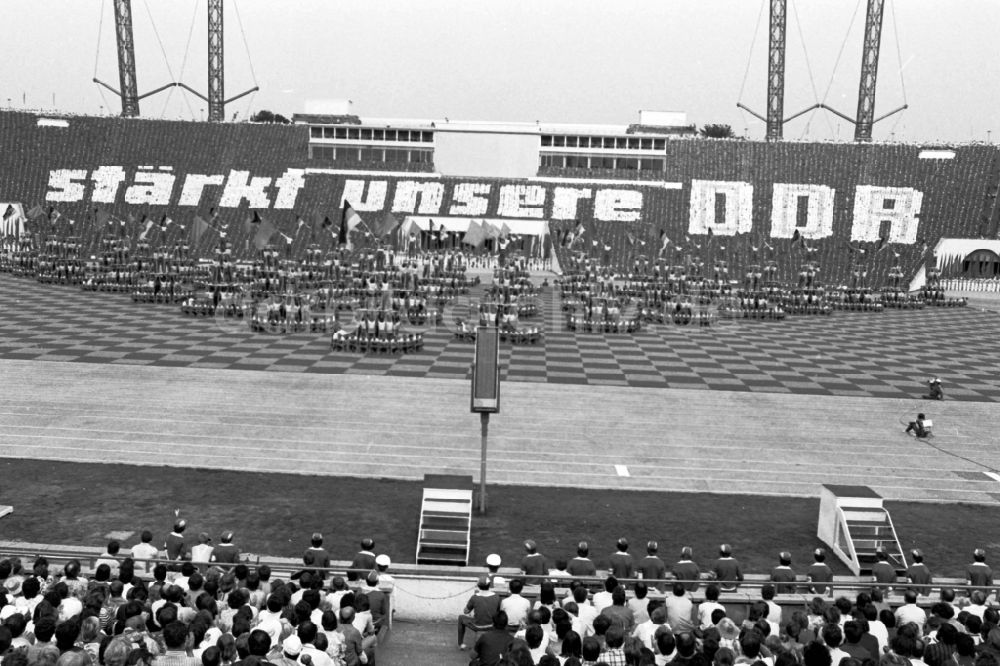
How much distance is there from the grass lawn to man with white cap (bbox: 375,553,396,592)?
88.5 inches

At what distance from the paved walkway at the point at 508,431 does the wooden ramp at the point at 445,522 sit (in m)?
4.05

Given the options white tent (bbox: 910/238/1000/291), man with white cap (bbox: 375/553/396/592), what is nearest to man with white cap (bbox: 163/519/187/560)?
man with white cap (bbox: 375/553/396/592)

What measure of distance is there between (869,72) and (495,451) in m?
82.7

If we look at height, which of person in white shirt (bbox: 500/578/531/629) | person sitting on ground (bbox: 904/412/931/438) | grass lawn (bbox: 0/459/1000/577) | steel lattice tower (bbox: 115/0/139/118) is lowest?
grass lawn (bbox: 0/459/1000/577)

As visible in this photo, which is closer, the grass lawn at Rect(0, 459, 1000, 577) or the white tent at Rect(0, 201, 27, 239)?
the grass lawn at Rect(0, 459, 1000, 577)

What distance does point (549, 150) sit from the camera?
3334 inches

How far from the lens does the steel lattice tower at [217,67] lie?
90.0m

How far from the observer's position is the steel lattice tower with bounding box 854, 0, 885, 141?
272 ft

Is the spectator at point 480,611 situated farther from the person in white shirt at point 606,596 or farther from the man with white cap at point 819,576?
the man with white cap at point 819,576

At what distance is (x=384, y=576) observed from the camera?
11.2 metres

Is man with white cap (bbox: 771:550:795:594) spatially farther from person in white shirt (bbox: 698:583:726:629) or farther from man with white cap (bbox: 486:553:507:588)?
man with white cap (bbox: 486:553:507:588)

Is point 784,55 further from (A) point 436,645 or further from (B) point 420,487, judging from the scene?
(A) point 436,645

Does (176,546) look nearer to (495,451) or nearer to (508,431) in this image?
(495,451)

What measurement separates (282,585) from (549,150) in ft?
257
